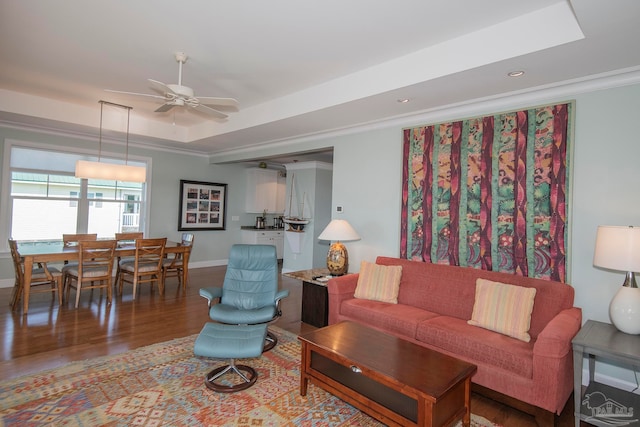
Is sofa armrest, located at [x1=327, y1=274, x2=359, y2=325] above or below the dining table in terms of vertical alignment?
below

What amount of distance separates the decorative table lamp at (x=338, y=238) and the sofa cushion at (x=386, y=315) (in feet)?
2.02

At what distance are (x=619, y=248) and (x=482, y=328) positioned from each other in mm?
1145

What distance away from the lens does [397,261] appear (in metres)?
3.97

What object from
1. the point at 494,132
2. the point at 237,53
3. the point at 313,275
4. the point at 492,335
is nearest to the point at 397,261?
the point at 313,275

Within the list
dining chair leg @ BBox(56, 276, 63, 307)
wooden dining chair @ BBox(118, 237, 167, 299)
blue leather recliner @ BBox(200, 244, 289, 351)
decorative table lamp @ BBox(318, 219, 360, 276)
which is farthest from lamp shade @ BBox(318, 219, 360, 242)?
dining chair leg @ BBox(56, 276, 63, 307)

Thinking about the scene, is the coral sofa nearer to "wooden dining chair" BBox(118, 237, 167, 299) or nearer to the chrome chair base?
the chrome chair base

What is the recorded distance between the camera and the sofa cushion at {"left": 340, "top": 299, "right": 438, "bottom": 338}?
10.2ft

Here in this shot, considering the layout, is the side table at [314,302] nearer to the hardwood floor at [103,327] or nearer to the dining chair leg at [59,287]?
the hardwood floor at [103,327]

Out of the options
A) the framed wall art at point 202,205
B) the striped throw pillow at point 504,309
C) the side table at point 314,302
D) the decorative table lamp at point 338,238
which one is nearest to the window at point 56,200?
the framed wall art at point 202,205

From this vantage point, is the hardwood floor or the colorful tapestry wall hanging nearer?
the hardwood floor

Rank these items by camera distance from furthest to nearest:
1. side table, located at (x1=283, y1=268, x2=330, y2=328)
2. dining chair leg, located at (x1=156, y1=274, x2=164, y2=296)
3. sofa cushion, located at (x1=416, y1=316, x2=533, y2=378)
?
1. dining chair leg, located at (x1=156, y1=274, x2=164, y2=296)
2. side table, located at (x1=283, y1=268, x2=330, y2=328)
3. sofa cushion, located at (x1=416, y1=316, x2=533, y2=378)

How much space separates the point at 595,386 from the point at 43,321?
5531 millimetres

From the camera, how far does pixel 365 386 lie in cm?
227

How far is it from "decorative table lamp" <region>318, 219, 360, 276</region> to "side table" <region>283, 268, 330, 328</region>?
290mm
